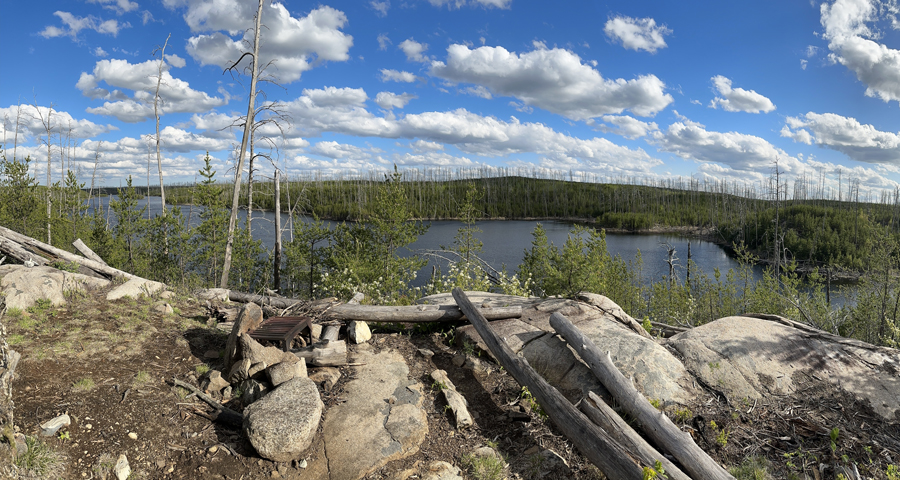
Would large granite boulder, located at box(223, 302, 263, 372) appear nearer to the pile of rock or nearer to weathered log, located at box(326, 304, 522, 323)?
the pile of rock

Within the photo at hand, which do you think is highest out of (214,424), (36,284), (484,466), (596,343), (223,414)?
(36,284)

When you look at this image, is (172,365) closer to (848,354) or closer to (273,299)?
(273,299)

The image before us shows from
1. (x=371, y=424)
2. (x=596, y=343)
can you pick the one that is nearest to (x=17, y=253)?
(x=371, y=424)

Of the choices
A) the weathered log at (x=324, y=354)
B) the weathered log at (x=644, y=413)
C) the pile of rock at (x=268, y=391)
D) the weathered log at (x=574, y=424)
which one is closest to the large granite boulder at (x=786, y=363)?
the weathered log at (x=644, y=413)

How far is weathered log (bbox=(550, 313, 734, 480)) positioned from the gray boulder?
3969 millimetres

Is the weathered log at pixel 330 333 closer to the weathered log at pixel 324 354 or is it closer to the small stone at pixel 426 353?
the weathered log at pixel 324 354

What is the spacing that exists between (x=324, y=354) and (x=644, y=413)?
4686mm

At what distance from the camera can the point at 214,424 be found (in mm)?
5676

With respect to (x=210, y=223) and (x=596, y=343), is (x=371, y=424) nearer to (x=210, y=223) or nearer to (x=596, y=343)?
(x=596, y=343)

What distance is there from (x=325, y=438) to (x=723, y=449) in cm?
509

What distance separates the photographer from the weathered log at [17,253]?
9.86m

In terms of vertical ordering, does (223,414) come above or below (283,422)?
below

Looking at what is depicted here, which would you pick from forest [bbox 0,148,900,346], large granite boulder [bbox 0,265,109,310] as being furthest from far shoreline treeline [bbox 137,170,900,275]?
large granite boulder [bbox 0,265,109,310]

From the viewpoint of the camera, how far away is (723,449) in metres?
5.61
